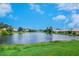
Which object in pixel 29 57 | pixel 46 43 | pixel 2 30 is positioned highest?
pixel 2 30

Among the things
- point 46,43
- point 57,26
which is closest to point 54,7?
point 57,26

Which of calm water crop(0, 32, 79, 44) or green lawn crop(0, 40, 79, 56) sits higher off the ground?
calm water crop(0, 32, 79, 44)

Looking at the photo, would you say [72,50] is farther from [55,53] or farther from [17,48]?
[17,48]

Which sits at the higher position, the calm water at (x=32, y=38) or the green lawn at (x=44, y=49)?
the calm water at (x=32, y=38)

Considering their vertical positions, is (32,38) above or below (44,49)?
above

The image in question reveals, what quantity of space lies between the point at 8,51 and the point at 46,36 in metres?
0.38

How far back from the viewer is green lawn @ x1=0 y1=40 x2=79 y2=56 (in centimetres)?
176

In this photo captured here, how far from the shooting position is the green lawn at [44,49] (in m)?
1.76

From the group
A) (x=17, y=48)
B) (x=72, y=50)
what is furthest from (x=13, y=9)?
(x=72, y=50)

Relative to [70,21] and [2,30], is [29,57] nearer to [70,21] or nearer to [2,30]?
[2,30]

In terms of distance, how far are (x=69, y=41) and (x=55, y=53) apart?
0.17m

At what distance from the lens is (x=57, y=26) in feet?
5.85

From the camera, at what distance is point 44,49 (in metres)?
1.77

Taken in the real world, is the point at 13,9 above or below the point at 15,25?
above
